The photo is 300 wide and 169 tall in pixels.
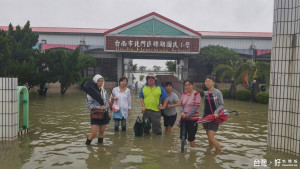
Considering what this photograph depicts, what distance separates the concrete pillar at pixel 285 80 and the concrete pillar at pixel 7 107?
18.1 feet

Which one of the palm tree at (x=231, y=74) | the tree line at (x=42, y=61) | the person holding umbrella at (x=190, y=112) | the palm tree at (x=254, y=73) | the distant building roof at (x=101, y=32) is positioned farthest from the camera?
the distant building roof at (x=101, y=32)

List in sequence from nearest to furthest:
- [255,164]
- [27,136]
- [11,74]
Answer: [255,164] < [27,136] < [11,74]

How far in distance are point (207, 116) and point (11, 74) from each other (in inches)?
480

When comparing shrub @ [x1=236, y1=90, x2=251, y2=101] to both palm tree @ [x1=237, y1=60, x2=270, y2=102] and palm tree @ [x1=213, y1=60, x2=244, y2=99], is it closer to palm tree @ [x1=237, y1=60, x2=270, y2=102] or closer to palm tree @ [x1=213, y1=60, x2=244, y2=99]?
palm tree @ [x1=237, y1=60, x2=270, y2=102]

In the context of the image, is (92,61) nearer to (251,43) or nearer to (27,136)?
(251,43)

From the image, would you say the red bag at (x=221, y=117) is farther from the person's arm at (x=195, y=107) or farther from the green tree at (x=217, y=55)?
the green tree at (x=217, y=55)

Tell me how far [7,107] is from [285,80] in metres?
5.84

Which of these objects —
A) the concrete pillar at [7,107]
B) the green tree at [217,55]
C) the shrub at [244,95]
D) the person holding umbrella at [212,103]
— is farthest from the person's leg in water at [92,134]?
the green tree at [217,55]

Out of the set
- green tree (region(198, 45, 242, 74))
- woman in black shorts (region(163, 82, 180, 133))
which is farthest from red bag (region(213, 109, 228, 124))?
green tree (region(198, 45, 242, 74))

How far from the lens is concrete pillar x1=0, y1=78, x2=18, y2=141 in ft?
18.8

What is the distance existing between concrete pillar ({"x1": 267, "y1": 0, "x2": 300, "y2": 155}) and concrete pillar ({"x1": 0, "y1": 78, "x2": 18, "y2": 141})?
552 centimetres

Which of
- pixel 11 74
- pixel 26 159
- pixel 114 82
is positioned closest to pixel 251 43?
pixel 114 82

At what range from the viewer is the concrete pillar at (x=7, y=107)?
18.8 feet

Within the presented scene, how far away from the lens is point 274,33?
5465 mm
